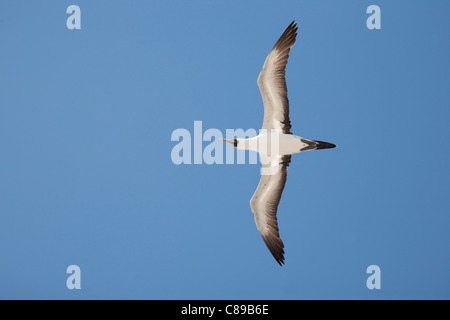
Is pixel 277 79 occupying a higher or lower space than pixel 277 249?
higher

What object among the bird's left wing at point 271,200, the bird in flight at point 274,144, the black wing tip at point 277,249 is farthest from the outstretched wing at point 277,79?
the black wing tip at point 277,249

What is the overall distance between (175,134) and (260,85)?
11.3 feet

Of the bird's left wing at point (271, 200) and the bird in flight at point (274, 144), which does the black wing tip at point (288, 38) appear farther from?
the bird's left wing at point (271, 200)

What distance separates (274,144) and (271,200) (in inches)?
71.4

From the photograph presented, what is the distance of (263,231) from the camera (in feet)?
58.9

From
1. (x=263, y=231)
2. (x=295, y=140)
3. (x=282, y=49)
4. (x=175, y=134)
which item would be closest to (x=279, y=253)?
(x=263, y=231)

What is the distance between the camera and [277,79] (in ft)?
54.1

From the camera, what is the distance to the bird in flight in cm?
1648

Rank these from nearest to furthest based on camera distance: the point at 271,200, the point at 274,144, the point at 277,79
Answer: the point at 277,79 → the point at 274,144 → the point at 271,200

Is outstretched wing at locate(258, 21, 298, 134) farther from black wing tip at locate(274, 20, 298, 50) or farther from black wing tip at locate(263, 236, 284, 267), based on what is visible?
black wing tip at locate(263, 236, 284, 267)

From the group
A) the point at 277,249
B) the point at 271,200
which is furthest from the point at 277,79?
the point at 277,249

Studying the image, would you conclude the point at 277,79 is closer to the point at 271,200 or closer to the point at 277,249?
the point at 271,200

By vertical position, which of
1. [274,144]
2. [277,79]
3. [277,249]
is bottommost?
[277,249]
